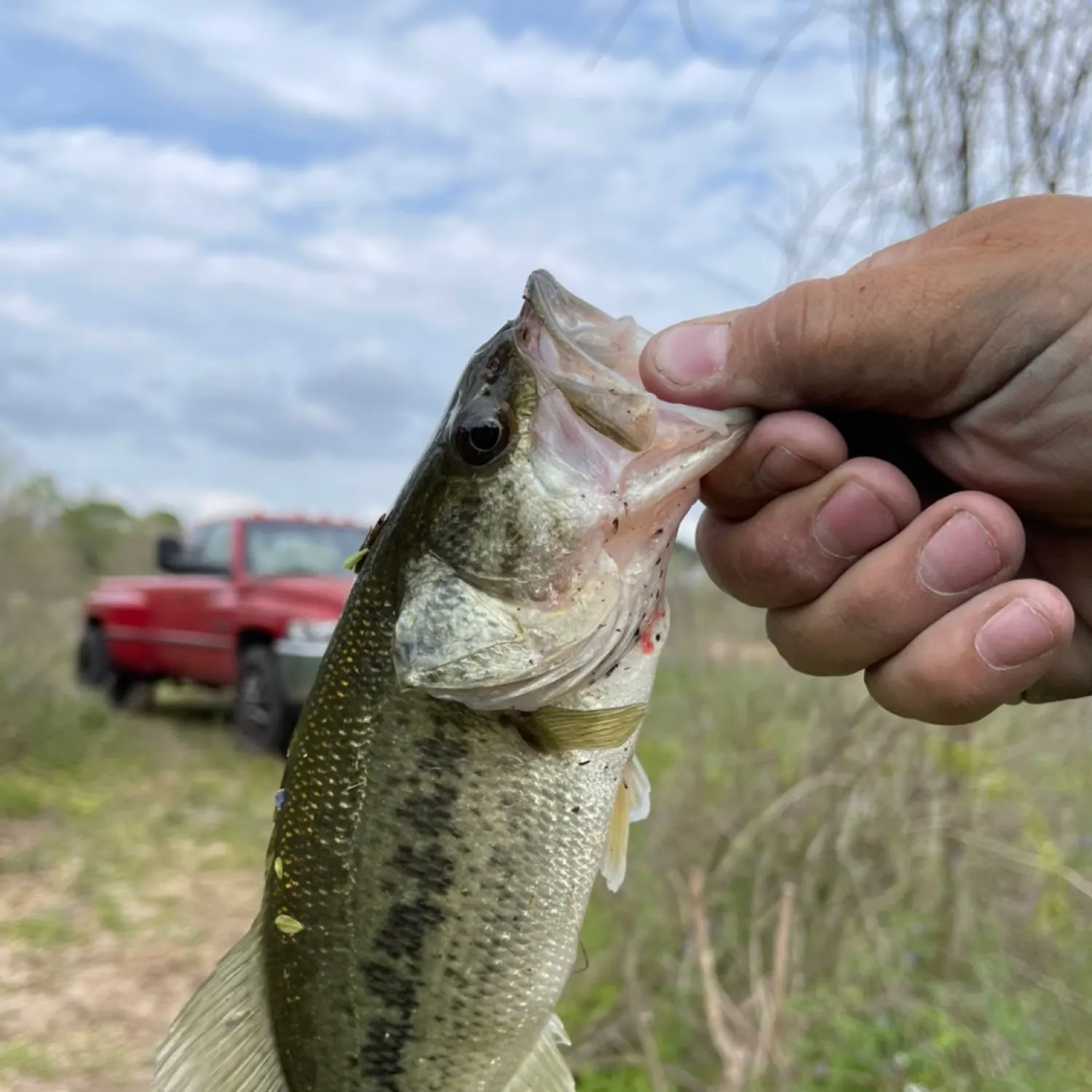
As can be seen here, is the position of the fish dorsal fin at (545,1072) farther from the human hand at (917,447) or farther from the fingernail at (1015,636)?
the fingernail at (1015,636)

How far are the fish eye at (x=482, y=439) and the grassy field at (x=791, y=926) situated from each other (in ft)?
6.75

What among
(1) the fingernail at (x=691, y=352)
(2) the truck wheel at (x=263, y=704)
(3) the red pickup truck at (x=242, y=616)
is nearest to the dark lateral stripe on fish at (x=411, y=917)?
(1) the fingernail at (x=691, y=352)

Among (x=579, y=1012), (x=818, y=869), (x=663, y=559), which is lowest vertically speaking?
(x=579, y=1012)

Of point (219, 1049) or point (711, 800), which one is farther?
point (711, 800)

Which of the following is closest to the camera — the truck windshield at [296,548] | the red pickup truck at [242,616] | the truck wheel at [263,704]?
the red pickup truck at [242,616]

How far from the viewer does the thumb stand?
5.20 feet

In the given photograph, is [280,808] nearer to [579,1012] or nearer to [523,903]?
[523,903]

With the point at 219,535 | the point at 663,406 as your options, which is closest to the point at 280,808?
the point at 663,406

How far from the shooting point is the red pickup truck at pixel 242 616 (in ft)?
23.9

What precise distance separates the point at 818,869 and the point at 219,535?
656 centimetres

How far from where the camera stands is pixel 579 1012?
3.82m

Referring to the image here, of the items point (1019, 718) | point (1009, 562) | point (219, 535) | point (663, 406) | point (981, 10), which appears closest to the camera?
point (663, 406)

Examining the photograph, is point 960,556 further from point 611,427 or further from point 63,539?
point 63,539

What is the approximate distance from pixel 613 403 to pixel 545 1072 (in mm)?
1196
